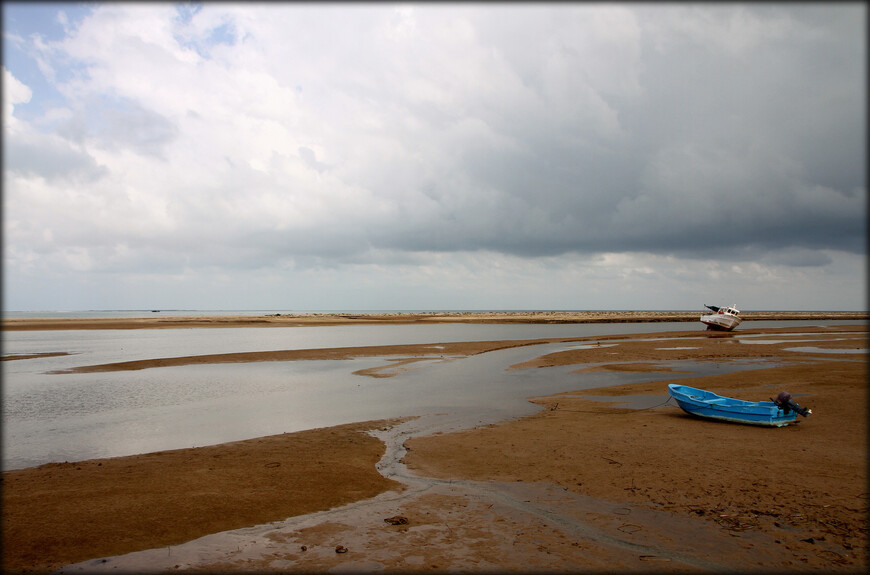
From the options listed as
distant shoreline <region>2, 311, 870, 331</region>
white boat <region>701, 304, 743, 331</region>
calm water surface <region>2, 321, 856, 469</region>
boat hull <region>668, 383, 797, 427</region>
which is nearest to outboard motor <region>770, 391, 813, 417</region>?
boat hull <region>668, 383, 797, 427</region>

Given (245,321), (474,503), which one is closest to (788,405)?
(474,503)

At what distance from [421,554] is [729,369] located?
3053 cm

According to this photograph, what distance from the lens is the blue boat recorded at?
50.8 feet

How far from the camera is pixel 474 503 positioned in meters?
10.0

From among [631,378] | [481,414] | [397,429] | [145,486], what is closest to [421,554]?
[145,486]

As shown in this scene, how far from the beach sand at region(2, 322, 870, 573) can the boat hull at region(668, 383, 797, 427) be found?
0.41 metres

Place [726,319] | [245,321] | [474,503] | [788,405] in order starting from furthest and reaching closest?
[245,321], [726,319], [788,405], [474,503]

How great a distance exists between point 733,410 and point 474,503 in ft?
38.3

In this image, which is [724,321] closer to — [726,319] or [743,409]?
[726,319]

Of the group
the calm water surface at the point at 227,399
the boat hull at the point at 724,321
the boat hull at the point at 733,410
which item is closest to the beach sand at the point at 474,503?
the boat hull at the point at 733,410

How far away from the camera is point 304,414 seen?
19328 mm

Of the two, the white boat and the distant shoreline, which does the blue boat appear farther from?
the distant shoreline

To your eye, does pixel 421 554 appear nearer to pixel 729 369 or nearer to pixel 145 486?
pixel 145 486

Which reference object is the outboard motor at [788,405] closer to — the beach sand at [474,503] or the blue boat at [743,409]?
the blue boat at [743,409]
